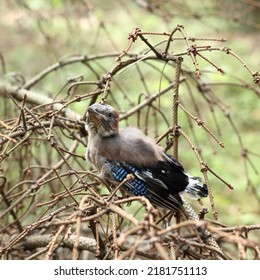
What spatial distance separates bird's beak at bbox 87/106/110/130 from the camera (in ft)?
9.10

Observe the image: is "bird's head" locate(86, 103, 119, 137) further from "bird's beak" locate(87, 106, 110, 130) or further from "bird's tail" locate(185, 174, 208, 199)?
"bird's tail" locate(185, 174, 208, 199)

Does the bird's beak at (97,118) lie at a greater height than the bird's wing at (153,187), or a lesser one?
greater

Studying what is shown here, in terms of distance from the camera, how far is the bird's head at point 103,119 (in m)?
2.78

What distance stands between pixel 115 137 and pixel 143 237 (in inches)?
51.8

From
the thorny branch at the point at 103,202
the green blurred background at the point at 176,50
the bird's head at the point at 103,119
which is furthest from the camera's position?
the green blurred background at the point at 176,50

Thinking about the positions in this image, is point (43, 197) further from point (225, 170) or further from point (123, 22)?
point (123, 22)

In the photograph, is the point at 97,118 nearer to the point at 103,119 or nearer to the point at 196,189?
the point at 103,119

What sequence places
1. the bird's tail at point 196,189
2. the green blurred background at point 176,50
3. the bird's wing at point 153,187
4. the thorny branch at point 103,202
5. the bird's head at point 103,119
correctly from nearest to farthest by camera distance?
the thorny branch at point 103,202 < the bird's wing at point 153,187 < the bird's tail at point 196,189 < the bird's head at point 103,119 < the green blurred background at point 176,50

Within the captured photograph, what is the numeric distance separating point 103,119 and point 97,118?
0.03m

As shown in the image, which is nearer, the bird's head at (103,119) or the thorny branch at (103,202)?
the thorny branch at (103,202)

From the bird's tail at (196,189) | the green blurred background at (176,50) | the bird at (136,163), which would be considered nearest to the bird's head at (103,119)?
the bird at (136,163)

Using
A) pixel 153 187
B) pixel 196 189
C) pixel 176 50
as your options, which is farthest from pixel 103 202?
pixel 176 50

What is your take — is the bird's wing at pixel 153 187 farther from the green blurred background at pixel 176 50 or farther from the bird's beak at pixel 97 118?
the green blurred background at pixel 176 50

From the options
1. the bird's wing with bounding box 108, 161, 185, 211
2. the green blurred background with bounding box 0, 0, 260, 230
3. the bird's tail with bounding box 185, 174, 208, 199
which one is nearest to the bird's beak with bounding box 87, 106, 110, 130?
the bird's wing with bounding box 108, 161, 185, 211
